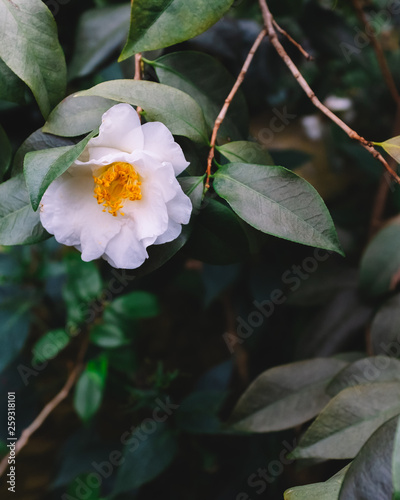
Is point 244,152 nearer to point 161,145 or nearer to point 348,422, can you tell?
point 161,145

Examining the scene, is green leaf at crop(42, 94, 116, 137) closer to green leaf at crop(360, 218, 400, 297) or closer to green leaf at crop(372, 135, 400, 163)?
green leaf at crop(372, 135, 400, 163)

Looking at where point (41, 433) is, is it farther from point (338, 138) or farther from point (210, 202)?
point (338, 138)

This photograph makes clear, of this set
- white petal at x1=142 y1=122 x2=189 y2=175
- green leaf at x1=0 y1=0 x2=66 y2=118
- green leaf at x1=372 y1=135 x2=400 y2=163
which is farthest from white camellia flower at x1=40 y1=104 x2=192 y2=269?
green leaf at x1=372 y1=135 x2=400 y2=163

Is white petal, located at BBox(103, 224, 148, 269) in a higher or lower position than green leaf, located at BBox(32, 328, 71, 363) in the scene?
higher

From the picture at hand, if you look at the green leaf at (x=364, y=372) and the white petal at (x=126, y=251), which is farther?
the green leaf at (x=364, y=372)

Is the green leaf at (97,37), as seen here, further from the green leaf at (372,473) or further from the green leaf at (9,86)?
the green leaf at (372,473)

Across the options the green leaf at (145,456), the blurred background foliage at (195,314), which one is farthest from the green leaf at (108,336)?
the green leaf at (145,456)

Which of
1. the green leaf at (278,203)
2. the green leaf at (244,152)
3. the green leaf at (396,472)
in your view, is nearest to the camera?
the green leaf at (396,472)
